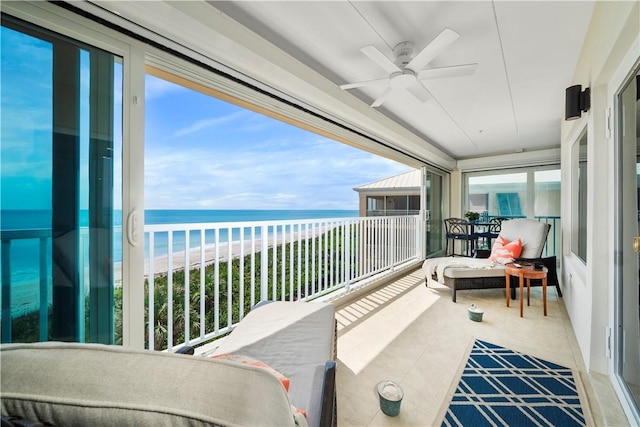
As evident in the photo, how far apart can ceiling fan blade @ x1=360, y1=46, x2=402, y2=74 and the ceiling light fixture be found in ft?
4.47

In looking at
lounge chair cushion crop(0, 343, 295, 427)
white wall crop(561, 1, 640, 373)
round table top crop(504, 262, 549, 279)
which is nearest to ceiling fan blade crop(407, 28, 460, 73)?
white wall crop(561, 1, 640, 373)

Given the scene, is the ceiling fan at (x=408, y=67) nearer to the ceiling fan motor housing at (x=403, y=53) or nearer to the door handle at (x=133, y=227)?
the ceiling fan motor housing at (x=403, y=53)

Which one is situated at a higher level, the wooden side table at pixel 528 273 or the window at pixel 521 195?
the window at pixel 521 195

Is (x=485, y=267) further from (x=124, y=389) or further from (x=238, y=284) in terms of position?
(x=124, y=389)

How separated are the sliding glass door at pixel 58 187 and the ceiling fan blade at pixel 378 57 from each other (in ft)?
5.00

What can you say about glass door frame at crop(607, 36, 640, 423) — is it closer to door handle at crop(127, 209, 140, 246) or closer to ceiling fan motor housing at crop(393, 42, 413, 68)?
ceiling fan motor housing at crop(393, 42, 413, 68)

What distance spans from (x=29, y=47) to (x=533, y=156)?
23.0 ft

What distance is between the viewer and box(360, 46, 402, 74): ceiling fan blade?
1.82 m

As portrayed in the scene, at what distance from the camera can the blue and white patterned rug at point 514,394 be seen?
4.78 ft

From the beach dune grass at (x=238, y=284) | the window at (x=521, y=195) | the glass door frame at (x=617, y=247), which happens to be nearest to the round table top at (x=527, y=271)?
the glass door frame at (x=617, y=247)

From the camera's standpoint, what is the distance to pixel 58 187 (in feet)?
4.05

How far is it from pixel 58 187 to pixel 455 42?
278 cm

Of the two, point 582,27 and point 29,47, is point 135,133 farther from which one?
point 582,27

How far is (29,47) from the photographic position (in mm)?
1147
